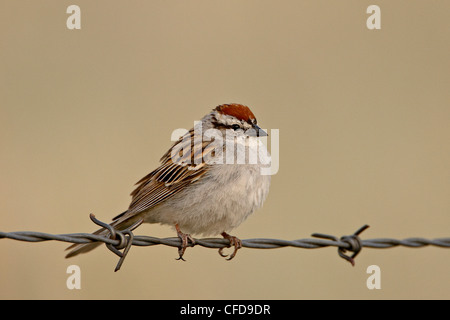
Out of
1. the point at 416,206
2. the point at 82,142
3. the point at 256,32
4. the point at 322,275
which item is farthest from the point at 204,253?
the point at 256,32

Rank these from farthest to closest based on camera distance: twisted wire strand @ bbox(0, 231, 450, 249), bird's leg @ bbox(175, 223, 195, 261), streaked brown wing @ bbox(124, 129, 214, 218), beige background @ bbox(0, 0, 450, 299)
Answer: beige background @ bbox(0, 0, 450, 299)
streaked brown wing @ bbox(124, 129, 214, 218)
bird's leg @ bbox(175, 223, 195, 261)
twisted wire strand @ bbox(0, 231, 450, 249)

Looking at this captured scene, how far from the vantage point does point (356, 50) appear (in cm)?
1073

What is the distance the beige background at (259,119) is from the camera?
316 inches

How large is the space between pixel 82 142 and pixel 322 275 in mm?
3710

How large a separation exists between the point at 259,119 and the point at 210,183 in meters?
3.97

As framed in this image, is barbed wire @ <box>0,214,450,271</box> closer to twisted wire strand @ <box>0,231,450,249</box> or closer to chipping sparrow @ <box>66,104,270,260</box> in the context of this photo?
twisted wire strand @ <box>0,231,450,249</box>

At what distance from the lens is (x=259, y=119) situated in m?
9.08

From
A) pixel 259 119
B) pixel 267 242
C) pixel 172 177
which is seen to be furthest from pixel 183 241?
pixel 259 119

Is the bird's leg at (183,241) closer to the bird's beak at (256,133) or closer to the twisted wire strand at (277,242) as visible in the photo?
the twisted wire strand at (277,242)

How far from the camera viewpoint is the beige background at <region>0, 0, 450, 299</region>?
26.4ft

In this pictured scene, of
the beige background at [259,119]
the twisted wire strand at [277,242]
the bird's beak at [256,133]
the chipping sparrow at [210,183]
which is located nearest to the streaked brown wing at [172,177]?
the chipping sparrow at [210,183]

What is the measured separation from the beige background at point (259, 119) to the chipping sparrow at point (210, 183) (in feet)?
7.05

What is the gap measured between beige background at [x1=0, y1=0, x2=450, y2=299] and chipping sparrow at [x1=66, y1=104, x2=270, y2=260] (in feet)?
7.05

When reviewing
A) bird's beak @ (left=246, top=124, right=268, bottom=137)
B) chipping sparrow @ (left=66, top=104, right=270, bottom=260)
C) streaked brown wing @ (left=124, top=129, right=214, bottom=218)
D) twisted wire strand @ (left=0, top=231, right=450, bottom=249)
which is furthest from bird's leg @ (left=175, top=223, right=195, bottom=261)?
bird's beak @ (left=246, top=124, right=268, bottom=137)
